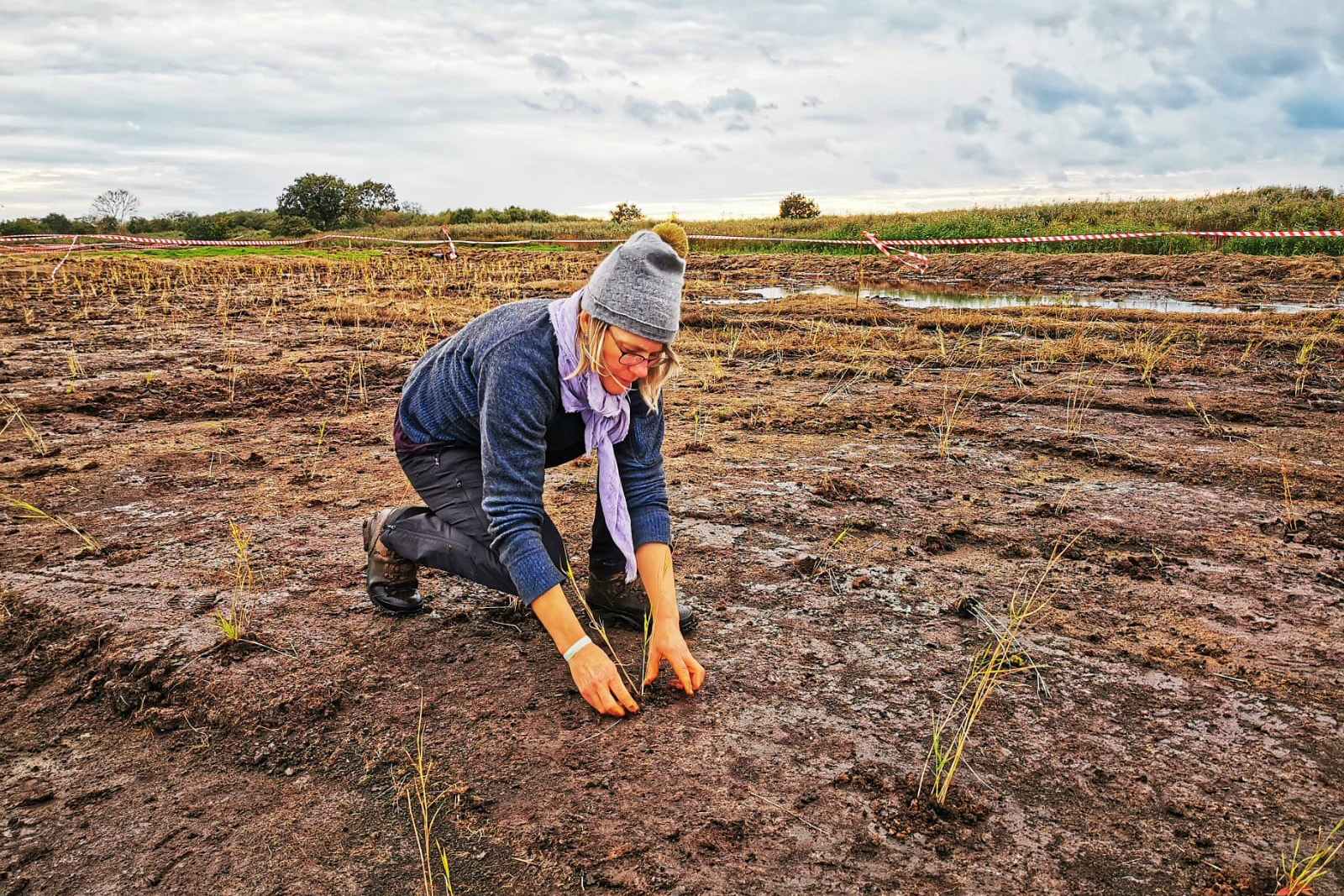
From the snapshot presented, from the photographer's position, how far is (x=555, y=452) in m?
2.89

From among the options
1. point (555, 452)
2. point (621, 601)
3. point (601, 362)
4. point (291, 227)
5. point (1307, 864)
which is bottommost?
point (1307, 864)

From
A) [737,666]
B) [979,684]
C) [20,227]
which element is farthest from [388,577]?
[20,227]

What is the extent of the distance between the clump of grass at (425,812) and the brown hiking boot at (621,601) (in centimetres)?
81

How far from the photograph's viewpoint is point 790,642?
2932mm

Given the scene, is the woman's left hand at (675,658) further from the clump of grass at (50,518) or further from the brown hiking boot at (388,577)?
the clump of grass at (50,518)

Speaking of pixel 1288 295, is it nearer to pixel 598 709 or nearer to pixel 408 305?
pixel 408 305

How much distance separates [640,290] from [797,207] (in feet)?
139

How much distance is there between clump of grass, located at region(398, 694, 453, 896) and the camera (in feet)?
6.30

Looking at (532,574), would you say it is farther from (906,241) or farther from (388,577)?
(906,241)

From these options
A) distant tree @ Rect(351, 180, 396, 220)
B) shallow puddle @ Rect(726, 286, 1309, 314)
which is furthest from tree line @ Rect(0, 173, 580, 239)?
shallow puddle @ Rect(726, 286, 1309, 314)

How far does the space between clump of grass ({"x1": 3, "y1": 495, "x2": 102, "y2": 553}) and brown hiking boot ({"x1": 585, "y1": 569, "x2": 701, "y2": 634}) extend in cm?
220

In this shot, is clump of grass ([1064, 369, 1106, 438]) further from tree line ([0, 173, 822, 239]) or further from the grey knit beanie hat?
tree line ([0, 173, 822, 239])

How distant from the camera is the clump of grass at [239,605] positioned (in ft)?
9.30

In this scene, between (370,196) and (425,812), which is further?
(370,196)
